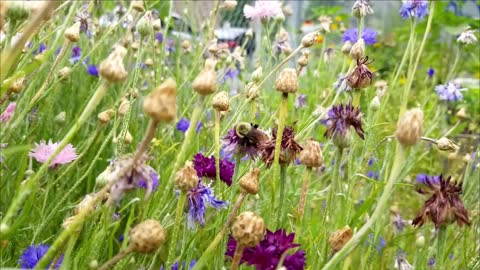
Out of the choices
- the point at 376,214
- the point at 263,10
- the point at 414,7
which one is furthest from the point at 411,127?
the point at 263,10

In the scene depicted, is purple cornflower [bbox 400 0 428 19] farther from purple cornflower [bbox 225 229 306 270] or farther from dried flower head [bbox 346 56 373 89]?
purple cornflower [bbox 225 229 306 270]

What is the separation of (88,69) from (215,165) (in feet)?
2.66

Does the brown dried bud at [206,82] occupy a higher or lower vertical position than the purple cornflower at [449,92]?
higher

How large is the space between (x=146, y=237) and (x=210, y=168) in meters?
0.32

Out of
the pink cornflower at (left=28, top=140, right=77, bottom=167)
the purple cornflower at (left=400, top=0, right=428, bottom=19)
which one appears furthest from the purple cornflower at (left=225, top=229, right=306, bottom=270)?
the purple cornflower at (left=400, top=0, right=428, bottom=19)

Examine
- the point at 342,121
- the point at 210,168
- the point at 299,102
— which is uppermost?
the point at 342,121

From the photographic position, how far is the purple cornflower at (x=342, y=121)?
0.69 meters

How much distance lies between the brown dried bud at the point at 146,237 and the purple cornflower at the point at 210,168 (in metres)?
0.29

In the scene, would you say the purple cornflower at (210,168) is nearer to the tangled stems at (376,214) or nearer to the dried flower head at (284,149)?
the dried flower head at (284,149)

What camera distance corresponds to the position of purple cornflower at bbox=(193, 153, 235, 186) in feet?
2.58

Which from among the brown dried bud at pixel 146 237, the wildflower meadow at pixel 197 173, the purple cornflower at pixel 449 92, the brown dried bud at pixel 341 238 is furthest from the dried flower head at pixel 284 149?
the purple cornflower at pixel 449 92

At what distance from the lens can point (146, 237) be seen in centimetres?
48

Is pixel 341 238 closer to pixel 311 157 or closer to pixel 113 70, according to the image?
pixel 311 157

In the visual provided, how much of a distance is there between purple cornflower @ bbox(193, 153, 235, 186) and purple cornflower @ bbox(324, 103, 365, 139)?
6.4 inches
